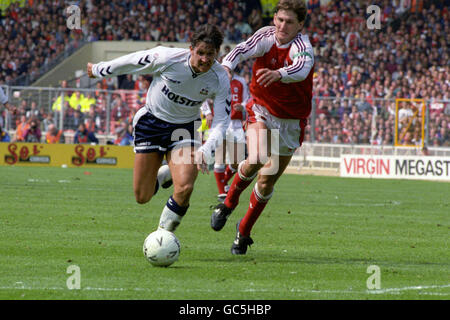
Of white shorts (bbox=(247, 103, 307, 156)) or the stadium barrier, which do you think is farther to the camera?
the stadium barrier

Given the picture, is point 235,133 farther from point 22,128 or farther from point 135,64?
point 22,128

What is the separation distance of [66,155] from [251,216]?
18.1 m

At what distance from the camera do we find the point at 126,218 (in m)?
11.8

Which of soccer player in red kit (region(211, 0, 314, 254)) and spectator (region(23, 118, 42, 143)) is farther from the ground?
soccer player in red kit (region(211, 0, 314, 254))

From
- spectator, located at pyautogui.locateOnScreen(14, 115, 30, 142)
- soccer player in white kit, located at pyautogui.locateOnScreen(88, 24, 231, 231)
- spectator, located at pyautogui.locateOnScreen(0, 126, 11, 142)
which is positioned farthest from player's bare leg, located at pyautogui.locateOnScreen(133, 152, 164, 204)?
spectator, located at pyautogui.locateOnScreen(0, 126, 11, 142)

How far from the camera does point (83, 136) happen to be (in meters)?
26.6

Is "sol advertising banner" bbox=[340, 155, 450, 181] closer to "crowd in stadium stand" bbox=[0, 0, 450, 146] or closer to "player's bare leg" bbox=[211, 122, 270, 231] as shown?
"crowd in stadium stand" bbox=[0, 0, 450, 146]

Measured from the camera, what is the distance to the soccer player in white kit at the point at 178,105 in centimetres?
792

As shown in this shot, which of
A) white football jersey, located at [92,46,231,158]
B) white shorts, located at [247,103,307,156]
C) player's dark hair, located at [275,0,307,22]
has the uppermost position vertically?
player's dark hair, located at [275,0,307,22]

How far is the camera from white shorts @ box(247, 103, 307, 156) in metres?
8.96

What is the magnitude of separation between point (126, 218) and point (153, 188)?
2.94 m

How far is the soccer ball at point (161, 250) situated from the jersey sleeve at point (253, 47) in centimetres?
199

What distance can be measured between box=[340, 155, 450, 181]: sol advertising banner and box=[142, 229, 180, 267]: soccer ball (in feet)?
58.1
